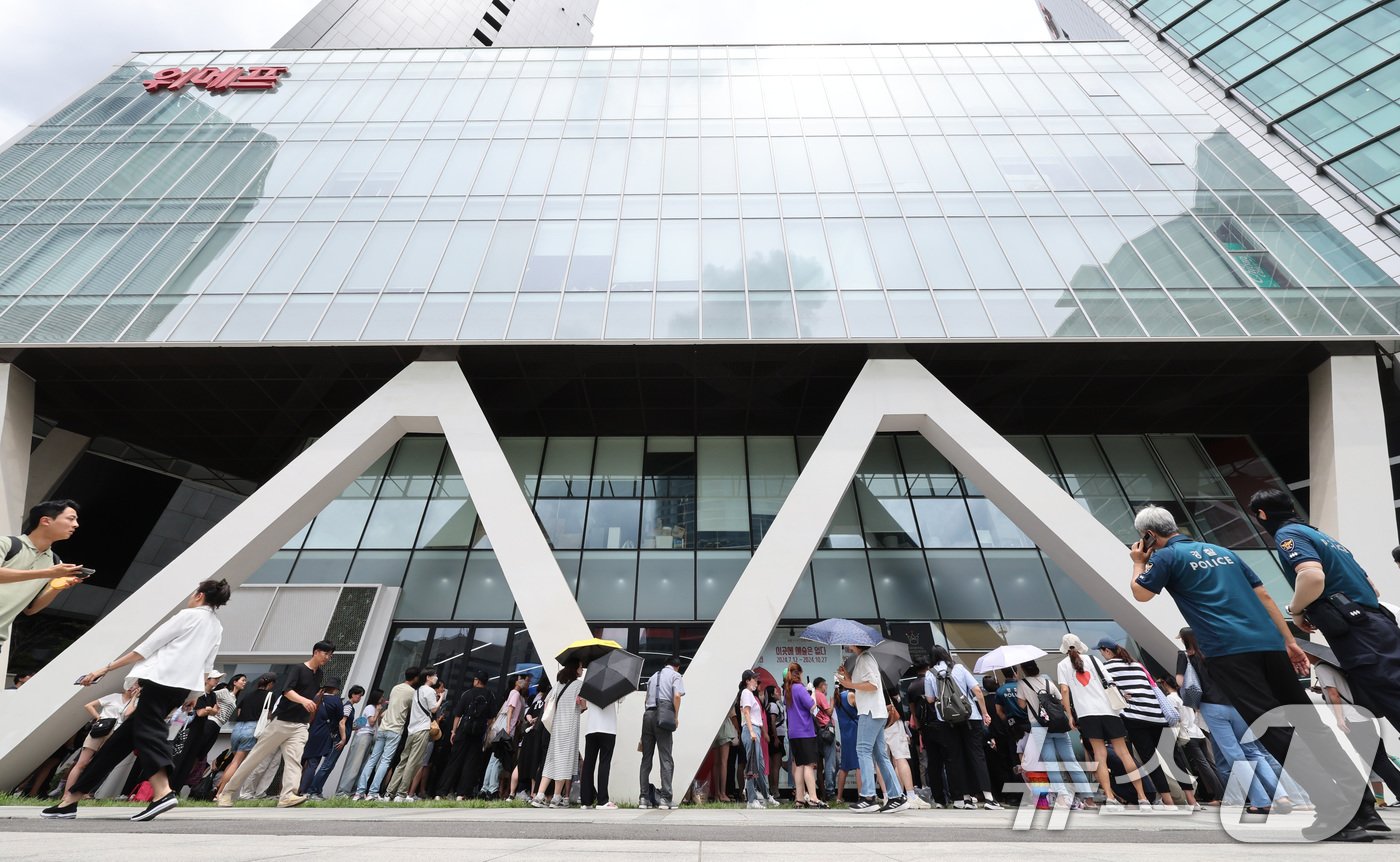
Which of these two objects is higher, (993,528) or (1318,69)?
(1318,69)

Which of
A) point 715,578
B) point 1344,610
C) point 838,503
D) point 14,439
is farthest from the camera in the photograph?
point 715,578

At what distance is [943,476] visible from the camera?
16.6 m

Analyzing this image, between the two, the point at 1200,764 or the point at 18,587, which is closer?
the point at 18,587

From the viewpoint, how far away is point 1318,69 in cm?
2027

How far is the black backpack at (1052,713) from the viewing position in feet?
25.5

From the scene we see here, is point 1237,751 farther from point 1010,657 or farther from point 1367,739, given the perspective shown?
point 1367,739

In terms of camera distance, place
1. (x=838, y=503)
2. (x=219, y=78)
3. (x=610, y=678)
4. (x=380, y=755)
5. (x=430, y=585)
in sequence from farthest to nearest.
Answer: (x=219, y=78), (x=430, y=585), (x=838, y=503), (x=380, y=755), (x=610, y=678)

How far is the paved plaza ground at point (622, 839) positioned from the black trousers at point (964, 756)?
2594 mm

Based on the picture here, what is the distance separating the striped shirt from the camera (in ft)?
23.8

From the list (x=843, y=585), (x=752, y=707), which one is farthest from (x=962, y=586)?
(x=752, y=707)

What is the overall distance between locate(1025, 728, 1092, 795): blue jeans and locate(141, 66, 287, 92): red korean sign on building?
84.0 ft

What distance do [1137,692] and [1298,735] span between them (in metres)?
4.28

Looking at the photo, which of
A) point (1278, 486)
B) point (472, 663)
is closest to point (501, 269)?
point (472, 663)

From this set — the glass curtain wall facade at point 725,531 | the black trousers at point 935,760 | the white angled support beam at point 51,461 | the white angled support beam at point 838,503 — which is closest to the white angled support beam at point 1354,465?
the glass curtain wall facade at point 725,531
